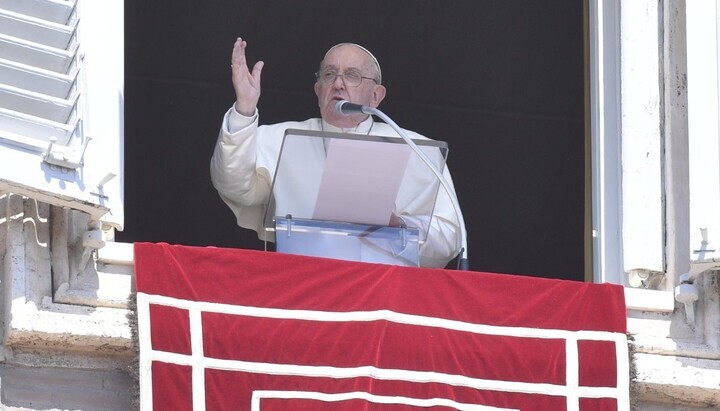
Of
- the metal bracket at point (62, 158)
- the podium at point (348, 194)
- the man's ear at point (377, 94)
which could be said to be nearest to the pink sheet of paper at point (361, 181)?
the podium at point (348, 194)

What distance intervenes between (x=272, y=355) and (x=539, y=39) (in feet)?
11.0

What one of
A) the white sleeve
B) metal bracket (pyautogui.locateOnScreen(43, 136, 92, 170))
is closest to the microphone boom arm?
the white sleeve

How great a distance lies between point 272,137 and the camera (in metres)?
7.51

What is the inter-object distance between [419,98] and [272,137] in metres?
2.02

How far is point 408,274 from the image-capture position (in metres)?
6.45

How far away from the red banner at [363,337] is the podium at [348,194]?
26cm

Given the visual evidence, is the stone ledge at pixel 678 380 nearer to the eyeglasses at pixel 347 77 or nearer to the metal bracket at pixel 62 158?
the eyeglasses at pixel 347 77

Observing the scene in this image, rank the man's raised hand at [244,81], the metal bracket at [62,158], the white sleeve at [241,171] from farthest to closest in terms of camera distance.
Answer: the white sleeve at [241,171]
the man's raised hand at [244,81]
the metal bracket at [62,158]

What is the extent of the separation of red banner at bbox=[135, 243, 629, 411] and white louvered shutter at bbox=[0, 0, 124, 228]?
262 mm

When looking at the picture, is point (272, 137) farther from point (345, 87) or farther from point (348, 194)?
point (348, 194)

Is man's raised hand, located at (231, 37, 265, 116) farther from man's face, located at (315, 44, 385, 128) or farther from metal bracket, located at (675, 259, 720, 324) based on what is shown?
metal bracket, located at (675, 259, 720, 324)

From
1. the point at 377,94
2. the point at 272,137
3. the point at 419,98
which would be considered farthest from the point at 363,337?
the point at 419,98

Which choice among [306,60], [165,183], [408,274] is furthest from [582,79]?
[408,274]

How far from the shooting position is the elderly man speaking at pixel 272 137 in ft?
23.0
